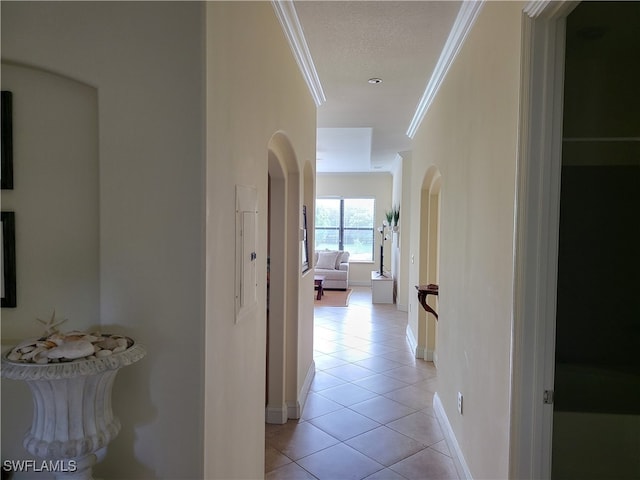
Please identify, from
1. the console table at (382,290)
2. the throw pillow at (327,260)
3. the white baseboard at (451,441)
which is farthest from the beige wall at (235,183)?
the throw pillow at (327,260)

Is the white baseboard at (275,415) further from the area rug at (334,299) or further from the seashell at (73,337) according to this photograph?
the area rug at (334,299)

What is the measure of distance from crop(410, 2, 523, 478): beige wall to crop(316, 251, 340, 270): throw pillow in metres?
6.90

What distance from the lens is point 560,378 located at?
2551 millimetres

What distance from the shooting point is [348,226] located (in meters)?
11.1

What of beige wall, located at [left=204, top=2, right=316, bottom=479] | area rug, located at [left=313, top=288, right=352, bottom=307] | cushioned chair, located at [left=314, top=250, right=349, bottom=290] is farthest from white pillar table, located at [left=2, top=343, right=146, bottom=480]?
cushioned chair, located at [left=314, top=250, right=349, bottom=290]

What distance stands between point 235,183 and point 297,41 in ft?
4.94

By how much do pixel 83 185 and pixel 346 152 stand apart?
6.29 m

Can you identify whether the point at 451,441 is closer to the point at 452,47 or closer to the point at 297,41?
the point at 452,47

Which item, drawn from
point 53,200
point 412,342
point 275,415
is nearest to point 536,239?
point 53,200

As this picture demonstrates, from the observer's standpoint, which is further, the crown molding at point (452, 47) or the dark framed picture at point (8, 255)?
the crown molding at point (452, 47)

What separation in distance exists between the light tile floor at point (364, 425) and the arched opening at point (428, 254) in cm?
28

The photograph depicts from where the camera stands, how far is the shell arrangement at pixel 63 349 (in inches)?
45.2

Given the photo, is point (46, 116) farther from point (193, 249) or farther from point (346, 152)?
point (346, 152)

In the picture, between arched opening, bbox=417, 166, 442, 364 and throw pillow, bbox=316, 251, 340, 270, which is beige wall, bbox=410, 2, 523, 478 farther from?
throw pillow, bbox=316, 251, 340, 270
